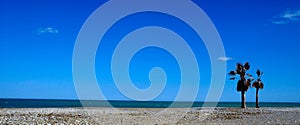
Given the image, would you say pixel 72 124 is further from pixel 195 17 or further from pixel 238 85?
pixel 238 85

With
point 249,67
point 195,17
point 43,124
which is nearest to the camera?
point 43,124

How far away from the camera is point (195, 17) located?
1267 inches

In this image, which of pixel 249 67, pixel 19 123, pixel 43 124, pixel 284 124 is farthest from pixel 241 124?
pixel 249 67

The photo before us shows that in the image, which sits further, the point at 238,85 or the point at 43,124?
the point at 238,85

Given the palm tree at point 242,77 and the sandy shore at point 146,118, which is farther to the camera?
the palm tree at point 242,77

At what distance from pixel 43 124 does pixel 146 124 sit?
726 centimetres

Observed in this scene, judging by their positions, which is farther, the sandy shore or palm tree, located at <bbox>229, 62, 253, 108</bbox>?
palm tree, located at <bbox>229, 62, 253, 108</bbox>

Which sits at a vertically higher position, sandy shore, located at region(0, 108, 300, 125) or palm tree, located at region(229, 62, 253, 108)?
palm tree, located at region(229, 62, 253, 108)

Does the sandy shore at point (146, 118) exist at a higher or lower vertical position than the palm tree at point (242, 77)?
lower

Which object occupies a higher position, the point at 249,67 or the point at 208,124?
the point at 249,67

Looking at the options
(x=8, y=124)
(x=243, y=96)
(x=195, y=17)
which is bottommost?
(x=8, y=124)

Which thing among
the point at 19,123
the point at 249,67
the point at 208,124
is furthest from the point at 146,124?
the point at 249,67

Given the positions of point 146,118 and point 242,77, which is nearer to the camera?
point 146,118

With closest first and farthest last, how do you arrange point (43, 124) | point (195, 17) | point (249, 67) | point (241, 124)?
point (43, 124) → point (241, 124) → point (195, 17) → point (249, 67)
